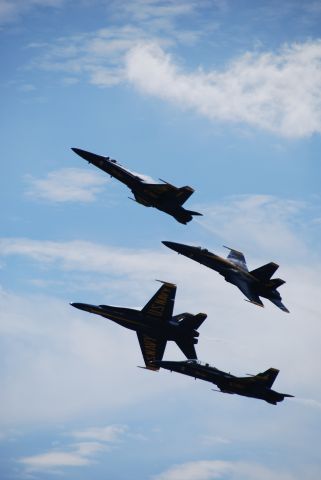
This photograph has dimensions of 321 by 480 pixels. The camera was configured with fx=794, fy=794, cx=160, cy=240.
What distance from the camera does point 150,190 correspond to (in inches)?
3762

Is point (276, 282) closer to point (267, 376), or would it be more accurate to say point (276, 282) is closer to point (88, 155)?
point (267, 376)

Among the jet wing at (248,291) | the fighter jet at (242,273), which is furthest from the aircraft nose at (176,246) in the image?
the jet wing at (248,291)

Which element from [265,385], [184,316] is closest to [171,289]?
[184,316]

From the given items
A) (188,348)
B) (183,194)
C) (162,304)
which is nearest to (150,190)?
(183,194)

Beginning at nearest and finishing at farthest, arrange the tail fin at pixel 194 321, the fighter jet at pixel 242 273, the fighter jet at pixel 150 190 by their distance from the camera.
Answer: the fighter jet at pixel 150 190 → the fighter jet at pixel 242 273 → the tail fin at pixel 194 321

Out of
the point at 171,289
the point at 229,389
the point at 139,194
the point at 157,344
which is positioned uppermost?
the point at 139,194

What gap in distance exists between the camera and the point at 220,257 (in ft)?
330

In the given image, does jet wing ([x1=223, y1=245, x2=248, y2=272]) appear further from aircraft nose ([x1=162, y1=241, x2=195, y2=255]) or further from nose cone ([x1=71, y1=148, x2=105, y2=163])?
nose cone ([x1=71, y1=148, x2=105, y2=163])

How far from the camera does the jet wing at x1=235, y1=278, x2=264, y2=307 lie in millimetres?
97750

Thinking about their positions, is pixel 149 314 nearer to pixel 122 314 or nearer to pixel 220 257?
pixel 122 314

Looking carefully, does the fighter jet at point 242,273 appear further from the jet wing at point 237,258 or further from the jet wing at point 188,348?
the jet wing at point 188,348

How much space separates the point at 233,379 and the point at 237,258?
1916 centimetres

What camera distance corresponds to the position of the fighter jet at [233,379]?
93.0 m

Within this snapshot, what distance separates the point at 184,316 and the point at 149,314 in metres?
4.83
